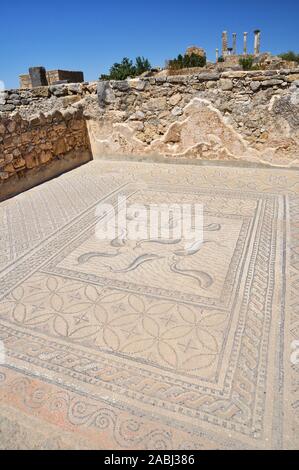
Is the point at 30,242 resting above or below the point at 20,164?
below

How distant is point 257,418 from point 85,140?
492 centimetres

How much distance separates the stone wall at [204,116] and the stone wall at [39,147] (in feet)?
1.31

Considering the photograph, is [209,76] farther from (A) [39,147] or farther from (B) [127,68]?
(B) [127,68]

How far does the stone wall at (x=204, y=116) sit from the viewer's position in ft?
13.5

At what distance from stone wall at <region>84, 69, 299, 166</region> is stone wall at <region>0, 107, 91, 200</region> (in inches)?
15.7

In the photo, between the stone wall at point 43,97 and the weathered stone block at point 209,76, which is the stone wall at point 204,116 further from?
the stone wall at point 43,97

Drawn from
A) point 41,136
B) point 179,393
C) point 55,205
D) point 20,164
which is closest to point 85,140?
point 41,136

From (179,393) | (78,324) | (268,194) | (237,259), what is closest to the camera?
(179,393)

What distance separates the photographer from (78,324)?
1.73 m

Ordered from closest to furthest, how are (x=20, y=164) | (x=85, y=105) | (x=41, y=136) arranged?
(x=20, y=164)
(x=41, y=136)
(x=85, y=105)

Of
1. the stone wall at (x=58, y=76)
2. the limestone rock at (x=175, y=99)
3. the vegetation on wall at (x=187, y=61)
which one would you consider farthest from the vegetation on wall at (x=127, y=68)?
the limestone rock at (x=175, y=99)

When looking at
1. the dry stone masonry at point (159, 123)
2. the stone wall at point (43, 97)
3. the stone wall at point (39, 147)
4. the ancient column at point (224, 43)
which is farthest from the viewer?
the ancient column at point (224, 43)

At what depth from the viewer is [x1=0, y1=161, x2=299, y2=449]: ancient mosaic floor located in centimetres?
120
